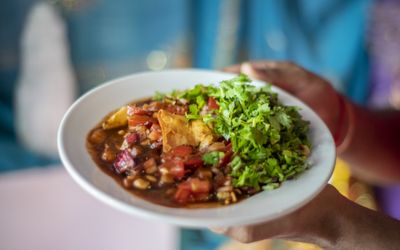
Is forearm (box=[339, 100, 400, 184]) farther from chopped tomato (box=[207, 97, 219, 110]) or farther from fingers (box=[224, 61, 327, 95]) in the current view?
chopped tomato (box=[207, 97, 219, 110])

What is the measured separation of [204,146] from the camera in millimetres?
965

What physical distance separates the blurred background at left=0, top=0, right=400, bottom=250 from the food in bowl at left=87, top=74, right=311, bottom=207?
2.79 ft

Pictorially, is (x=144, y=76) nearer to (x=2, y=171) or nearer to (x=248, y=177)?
(x=248, y=177)

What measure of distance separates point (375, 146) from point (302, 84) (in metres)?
0.45

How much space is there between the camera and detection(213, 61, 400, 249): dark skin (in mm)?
996

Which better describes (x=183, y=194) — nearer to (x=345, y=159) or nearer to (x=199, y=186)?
(x=199, y=186)

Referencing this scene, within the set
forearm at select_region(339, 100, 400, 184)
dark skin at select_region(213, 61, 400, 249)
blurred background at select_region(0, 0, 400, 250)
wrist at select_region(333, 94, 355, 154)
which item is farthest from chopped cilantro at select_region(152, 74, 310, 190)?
blurred background at select_region(0, 0, 400, 250)

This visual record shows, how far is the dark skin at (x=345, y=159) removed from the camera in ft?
3.27

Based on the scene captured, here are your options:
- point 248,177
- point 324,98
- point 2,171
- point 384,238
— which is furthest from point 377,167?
point 2,171

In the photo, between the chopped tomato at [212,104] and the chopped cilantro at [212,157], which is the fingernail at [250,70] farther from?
the chopped cilantro at [212,157]

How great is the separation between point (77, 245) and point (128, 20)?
37.7 inches

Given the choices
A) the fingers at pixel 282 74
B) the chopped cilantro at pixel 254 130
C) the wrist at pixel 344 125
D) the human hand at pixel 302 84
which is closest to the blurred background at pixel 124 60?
the wrist at pixel 344 125

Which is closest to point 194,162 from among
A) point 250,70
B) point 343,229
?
point 343,229

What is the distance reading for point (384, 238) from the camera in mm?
1027
